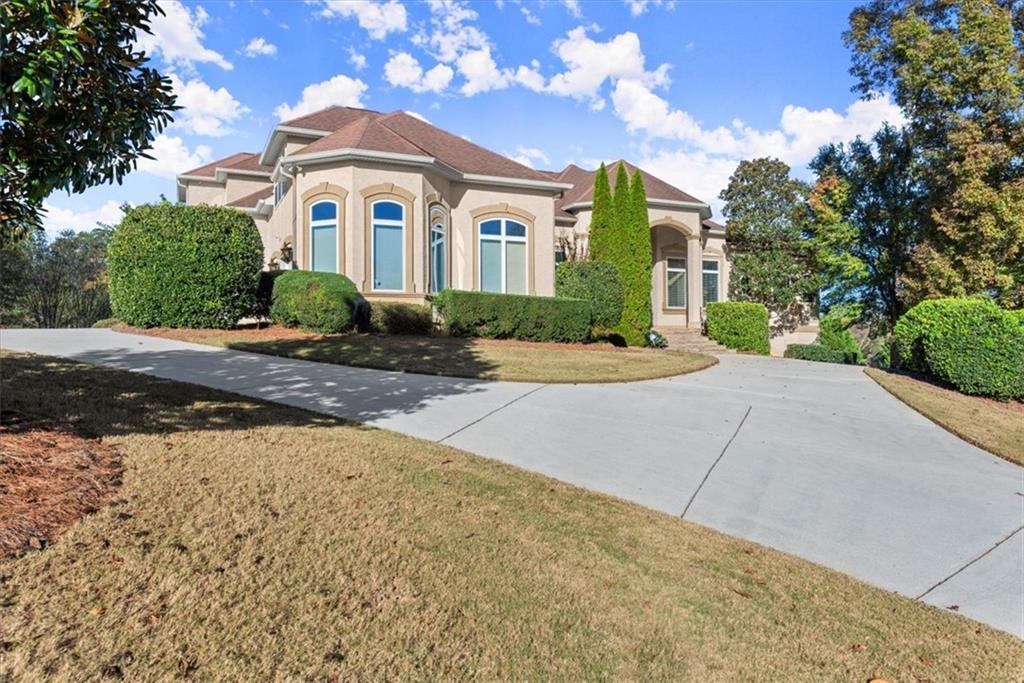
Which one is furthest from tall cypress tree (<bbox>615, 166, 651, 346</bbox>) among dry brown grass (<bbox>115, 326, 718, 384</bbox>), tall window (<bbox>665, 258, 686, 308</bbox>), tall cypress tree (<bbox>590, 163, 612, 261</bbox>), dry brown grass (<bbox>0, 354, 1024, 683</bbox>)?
dry brown grass (<bbox>0, 354, 1024, 683</bbox>)


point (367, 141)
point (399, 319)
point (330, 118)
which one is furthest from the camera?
point (330, 118)

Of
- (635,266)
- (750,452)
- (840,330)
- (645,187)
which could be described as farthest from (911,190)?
(750,452)

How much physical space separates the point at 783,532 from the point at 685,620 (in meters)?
1.82

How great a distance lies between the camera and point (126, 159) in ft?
13.0

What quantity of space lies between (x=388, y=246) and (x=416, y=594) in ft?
44.9

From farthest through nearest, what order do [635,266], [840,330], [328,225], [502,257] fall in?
[840,330] < [502,257] < [635,266] < [328,225]

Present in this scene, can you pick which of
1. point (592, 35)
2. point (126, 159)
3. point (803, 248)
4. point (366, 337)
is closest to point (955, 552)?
point (126, 159)

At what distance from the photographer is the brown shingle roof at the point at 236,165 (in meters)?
24.3

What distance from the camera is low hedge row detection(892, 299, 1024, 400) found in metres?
10.5

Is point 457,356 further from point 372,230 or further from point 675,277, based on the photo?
point 675,277

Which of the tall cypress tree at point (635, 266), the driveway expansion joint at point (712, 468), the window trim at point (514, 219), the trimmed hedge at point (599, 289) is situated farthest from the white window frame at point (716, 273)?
the driveway expansion joint at point (712, 468)

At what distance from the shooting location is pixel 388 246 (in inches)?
618

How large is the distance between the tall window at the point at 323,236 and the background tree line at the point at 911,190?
58.5 feet

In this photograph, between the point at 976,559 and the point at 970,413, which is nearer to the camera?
the point at 976,559
